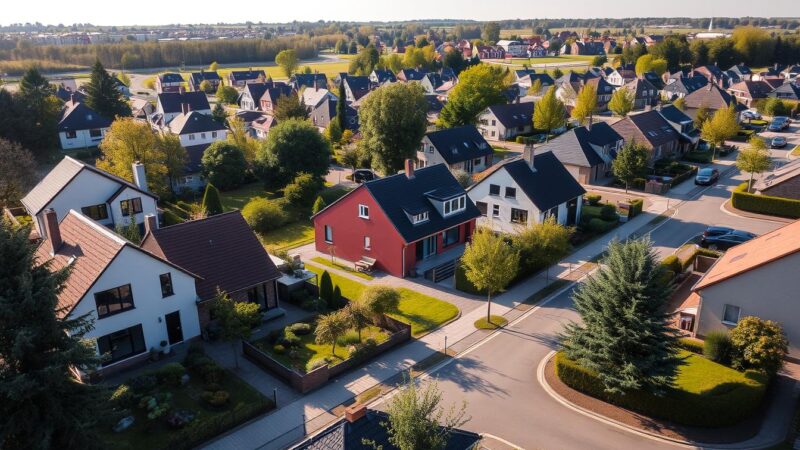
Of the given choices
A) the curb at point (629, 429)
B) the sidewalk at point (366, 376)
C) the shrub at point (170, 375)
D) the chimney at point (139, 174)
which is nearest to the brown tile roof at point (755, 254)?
the sidewalk at point (366, 376)

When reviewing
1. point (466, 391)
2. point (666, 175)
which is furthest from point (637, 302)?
point (666, 175)

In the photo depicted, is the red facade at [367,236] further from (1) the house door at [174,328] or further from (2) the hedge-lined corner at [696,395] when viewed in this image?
(2) the hedge-lined corner at [696,395]

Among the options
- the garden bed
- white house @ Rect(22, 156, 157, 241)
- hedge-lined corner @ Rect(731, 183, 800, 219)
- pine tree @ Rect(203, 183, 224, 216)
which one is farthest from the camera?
pine tree @ Rect(203, 183, 224, 216)

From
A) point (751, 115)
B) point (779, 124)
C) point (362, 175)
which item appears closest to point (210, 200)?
point (362, 175)

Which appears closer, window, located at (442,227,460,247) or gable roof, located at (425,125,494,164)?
window, located at (442,227,460,247)

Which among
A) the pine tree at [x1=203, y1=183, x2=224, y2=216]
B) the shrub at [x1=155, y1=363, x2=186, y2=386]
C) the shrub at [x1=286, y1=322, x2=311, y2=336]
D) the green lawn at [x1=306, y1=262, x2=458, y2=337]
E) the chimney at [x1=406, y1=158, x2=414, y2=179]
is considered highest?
the chimney at [x1=406, y1=158, x2=414, y2=179]

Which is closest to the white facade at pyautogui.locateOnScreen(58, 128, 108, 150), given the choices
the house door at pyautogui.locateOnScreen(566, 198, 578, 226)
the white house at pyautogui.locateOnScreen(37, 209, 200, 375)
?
the white house at pyautogui.locateOnScreen(37, 209, 200, 375)

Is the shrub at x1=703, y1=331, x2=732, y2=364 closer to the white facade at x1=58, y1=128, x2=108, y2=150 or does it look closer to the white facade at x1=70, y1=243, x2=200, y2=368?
the white facade at x1=70, y1=243, x2=200, y2=368
